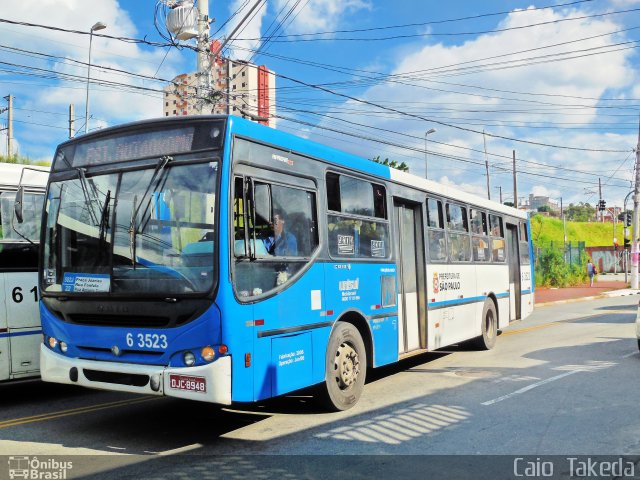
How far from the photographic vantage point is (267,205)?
629 centimetres

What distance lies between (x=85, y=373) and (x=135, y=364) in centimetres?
66

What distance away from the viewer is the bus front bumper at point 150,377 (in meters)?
5.52

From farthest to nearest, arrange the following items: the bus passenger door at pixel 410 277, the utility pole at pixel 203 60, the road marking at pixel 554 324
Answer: the utility pole at pixel 203 60 → the road marking at pixel 554 324 → the bus passenger door at pixel 410 277

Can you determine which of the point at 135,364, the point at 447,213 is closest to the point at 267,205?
the point at 135,364

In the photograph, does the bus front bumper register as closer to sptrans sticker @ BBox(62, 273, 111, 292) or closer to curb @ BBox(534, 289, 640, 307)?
sptrans sticker @ BBox(62, 273, 111, 292)

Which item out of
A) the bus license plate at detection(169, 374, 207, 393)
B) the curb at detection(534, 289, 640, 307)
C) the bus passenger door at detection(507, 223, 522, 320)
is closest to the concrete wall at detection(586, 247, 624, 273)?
the curb at detection(534, 289, 640, 307)

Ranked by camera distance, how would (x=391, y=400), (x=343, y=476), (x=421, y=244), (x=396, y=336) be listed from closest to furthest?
(x=343, y=476), (x=391, y=400), (x=396, y=336), (x=421, y=244)

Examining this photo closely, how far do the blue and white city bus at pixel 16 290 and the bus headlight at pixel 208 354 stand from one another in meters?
3.55

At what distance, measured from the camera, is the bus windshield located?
19.0ft

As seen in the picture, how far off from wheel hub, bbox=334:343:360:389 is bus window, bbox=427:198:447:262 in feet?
9.81

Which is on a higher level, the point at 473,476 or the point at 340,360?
the point at 340,360

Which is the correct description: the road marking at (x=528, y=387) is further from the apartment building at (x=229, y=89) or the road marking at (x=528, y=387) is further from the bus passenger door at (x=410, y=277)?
the apartment building at (x=229, y=89)

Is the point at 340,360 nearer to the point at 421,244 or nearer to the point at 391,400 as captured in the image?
the point at 391,400

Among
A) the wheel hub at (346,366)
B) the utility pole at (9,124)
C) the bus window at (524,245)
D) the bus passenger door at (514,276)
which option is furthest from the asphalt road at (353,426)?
the utility pole at (9,124)
